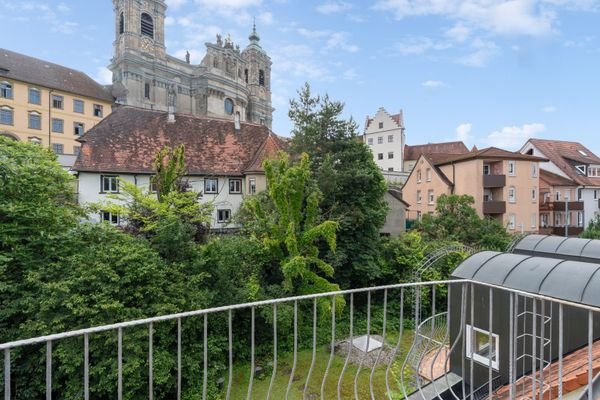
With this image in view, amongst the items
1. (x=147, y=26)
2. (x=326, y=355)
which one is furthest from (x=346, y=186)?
(x=147, y=26)

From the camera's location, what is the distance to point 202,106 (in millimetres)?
51438

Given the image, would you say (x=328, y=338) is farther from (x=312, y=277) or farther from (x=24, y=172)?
(x=24, y=172)

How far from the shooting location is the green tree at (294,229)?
11188 mm

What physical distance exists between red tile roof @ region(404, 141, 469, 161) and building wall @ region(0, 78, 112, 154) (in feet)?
129

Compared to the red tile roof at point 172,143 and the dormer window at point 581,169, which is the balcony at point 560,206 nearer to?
the dormer window at point 581,169

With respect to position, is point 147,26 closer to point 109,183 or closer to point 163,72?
point 163,72

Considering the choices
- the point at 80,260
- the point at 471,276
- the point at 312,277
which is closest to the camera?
the point at 471,276

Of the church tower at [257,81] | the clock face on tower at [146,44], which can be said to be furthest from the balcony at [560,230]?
the clock face on tower at [146,44]

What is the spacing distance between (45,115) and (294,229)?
35.6 m

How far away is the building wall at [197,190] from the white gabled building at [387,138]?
2715 cm

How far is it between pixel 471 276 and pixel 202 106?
1958 inches

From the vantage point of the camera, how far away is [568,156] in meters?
30.4

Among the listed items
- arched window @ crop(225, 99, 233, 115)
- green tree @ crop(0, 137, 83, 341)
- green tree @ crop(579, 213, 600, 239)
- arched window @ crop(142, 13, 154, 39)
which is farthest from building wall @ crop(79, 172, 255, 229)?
arched window @ crop(142, 13, 154, 39)

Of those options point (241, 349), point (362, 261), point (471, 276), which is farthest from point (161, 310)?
point (362, 261)
